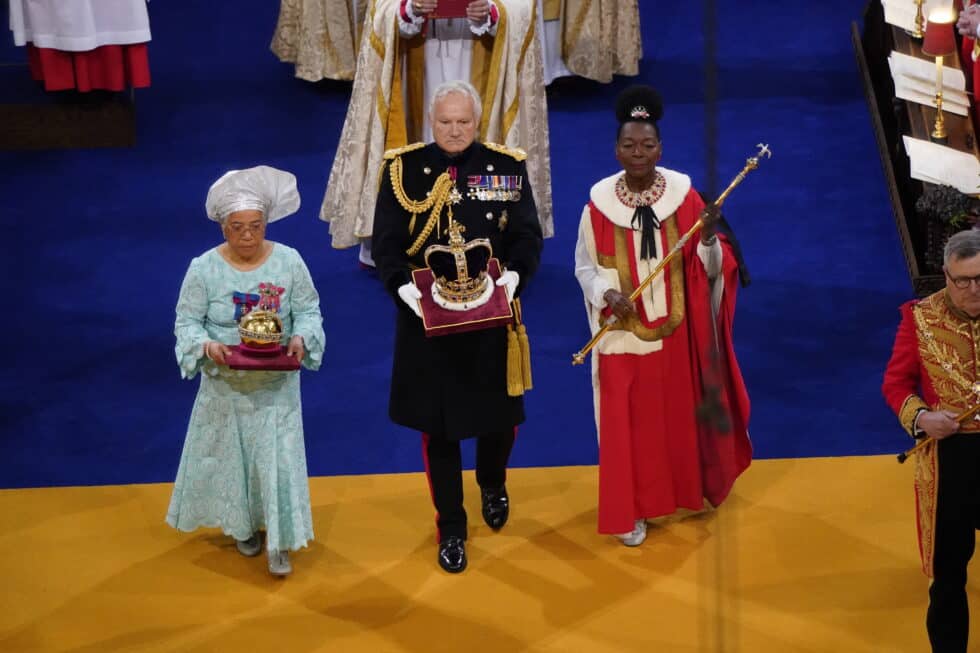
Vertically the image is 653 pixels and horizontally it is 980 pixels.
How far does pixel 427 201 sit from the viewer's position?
6348 millimetres

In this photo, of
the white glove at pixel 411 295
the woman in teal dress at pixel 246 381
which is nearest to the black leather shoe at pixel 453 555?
the woman in teal dress at pixel 246 381

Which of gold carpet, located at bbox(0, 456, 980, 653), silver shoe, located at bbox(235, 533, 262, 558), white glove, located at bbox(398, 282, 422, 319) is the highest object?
white glove, located at bbox(398, 282, 422, 319)

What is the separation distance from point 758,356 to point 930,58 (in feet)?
8.42

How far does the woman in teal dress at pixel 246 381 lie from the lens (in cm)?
634

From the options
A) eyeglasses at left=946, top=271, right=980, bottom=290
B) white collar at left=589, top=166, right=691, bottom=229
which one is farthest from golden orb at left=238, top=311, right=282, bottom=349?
eyeglasses at left=946, top=271, right=980, bottom=290

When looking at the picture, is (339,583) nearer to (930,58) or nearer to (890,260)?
(890,260)

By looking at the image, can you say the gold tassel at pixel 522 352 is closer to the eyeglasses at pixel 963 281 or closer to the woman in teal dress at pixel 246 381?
the woman in teal dress at pixel 246 381

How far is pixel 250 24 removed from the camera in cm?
1249

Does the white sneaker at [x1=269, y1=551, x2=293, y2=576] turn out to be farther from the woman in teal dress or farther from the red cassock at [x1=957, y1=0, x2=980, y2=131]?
the red cassock at [x1=957, y1=0, x2=980, y2=131]

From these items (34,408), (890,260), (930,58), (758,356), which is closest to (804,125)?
(930,58)

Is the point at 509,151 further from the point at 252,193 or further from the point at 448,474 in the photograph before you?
the point at 448,474

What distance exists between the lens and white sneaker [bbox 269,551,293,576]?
260 inches

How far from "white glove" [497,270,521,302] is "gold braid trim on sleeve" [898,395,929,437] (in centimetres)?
149

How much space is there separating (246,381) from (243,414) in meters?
0.13
